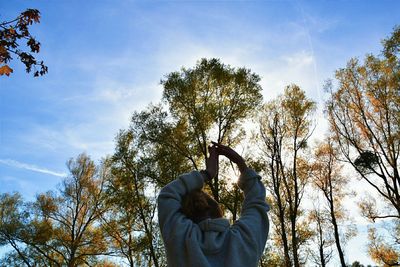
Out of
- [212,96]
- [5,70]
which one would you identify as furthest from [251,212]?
[212,96]

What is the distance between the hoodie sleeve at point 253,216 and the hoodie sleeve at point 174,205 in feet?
1.19

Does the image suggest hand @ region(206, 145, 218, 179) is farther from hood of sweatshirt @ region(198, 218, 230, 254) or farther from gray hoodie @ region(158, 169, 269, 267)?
hood of sweatshirt @ region(198, 218, 230, 254)

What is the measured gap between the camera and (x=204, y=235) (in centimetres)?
228

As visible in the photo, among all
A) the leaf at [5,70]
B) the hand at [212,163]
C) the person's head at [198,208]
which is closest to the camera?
the person's head at [198,208]

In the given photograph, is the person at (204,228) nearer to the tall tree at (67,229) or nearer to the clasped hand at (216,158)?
the clasped hand at (216,158)

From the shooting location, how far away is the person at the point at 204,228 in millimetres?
2211

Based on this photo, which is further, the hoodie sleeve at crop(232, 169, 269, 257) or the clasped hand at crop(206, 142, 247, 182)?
the clasped hand at crop(206, 142, 247, 182)

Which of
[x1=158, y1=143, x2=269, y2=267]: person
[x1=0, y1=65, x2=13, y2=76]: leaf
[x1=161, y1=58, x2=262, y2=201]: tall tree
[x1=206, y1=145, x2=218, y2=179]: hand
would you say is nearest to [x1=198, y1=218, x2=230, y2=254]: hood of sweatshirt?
[x1=158, y1=143, x2=269, y2=267]: person

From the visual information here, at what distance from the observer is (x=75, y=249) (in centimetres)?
2270

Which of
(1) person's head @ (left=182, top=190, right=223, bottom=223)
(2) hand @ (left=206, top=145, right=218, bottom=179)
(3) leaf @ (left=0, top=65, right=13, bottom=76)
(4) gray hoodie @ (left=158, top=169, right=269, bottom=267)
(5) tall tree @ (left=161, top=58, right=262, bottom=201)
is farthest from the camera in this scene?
(5) tall tree @ (left=161, top=58, right=262, bottom=201)

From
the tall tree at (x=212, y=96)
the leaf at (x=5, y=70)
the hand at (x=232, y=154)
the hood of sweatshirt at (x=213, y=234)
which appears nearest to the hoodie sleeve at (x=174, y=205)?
the hood of sweatshirt at (x=213, y=234)

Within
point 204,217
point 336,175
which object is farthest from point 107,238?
point 204,217

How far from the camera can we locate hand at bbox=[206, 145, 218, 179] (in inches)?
105

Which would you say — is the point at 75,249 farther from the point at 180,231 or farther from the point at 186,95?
the point at 180,231
